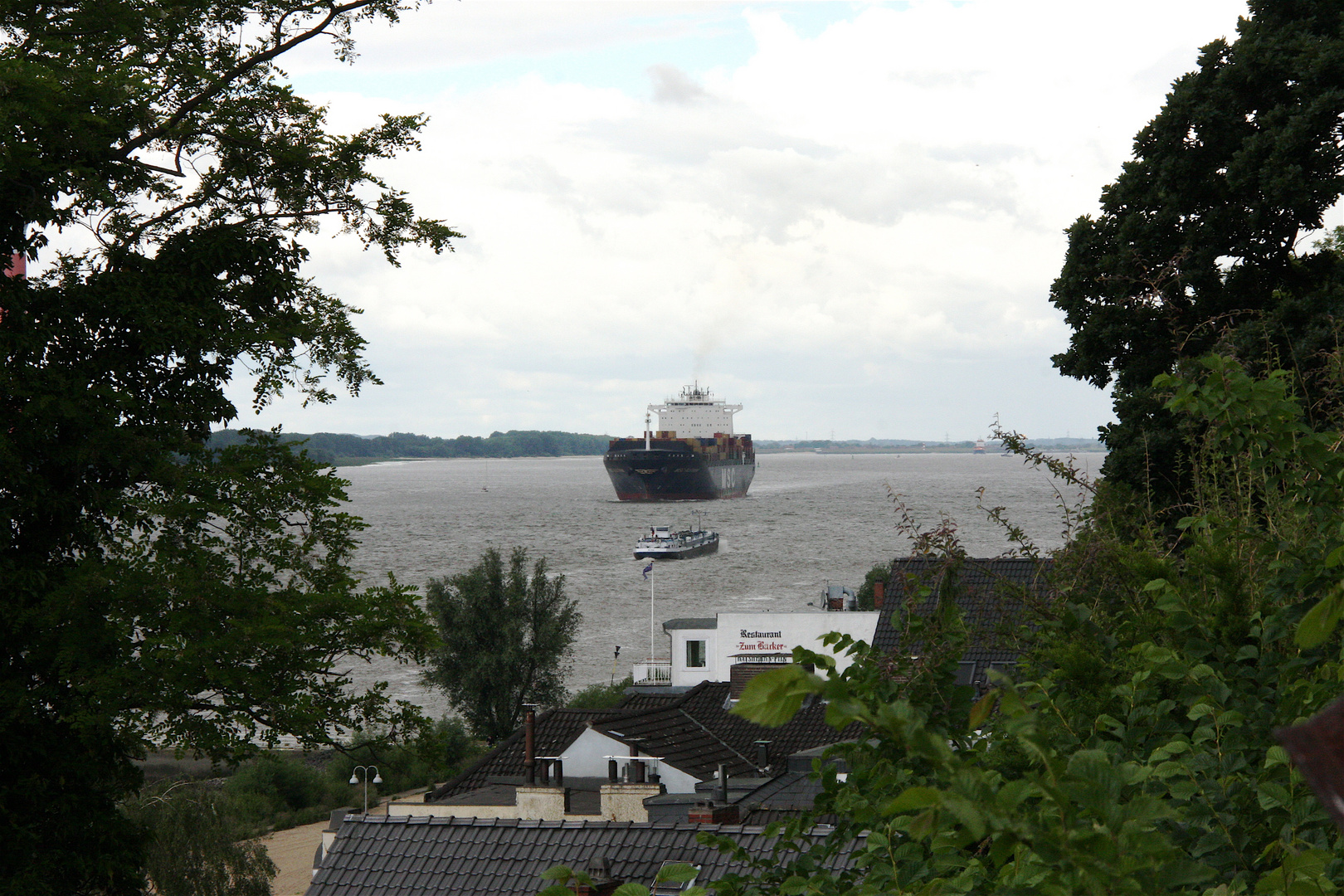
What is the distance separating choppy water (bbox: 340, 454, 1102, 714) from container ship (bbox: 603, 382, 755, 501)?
108 inches

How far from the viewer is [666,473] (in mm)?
121750

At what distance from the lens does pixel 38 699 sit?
9.04 meters

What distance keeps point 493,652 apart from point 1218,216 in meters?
32.0

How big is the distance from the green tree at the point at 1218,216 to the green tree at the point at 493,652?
2892cm

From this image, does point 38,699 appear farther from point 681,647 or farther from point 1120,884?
point 681,647

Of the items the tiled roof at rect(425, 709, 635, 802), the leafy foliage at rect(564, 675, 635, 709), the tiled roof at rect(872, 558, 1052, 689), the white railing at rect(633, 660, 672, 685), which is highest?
the tiled roof at rect(872, 558, 1052, 689)

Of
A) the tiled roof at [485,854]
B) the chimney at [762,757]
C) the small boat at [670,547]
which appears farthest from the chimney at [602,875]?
the small boat at [670,547]

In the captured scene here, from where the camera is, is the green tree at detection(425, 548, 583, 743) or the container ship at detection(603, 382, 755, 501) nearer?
the green tree at detection(425, 548, 583, 743)

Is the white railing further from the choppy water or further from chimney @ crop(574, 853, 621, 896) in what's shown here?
chimney @ crop(574, 853, 621, 896)

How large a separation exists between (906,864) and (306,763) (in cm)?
3920

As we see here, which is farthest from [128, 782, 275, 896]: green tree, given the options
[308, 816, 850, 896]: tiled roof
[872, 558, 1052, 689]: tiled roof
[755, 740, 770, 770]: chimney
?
[872, 558, 1052, 689]: tiled roof

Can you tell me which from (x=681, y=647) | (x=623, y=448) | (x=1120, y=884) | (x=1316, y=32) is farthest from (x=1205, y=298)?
(x=623, y=448)

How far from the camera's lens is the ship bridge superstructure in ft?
426

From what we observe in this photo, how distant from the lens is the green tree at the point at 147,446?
8.60 m
